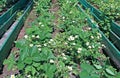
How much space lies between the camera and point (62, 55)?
4.89 m

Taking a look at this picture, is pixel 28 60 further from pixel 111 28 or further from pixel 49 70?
pixel 111 28

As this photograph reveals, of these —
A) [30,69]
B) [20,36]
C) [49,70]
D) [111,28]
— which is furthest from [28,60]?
[111,28]

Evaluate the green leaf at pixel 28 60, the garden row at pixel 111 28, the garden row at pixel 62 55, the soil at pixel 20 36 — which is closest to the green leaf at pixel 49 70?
the garden row at pixel 62 55

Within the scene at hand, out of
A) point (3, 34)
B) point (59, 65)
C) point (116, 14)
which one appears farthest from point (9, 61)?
point (116, 14)

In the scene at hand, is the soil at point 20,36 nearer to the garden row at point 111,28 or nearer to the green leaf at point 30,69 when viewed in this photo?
the green leaf at point 30,69

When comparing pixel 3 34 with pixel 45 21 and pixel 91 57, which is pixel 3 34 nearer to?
pixel 45 21

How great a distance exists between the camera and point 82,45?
5.74 meters

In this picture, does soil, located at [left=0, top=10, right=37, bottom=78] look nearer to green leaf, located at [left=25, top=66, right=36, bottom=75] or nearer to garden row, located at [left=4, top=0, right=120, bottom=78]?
garden row, located at [left=4, top=0, right=120, bottom=78]

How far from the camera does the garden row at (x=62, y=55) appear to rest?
3520 millimetres

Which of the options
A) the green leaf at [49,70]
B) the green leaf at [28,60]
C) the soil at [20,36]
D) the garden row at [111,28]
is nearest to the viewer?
the green leaf at [49,70]

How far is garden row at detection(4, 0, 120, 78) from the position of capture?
3.52m

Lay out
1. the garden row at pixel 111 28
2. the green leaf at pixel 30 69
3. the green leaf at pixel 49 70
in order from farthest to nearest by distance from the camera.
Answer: the garden row at pixel 111 28
the green leaf at pixel 30 69
the green leaf at pixel 49 70

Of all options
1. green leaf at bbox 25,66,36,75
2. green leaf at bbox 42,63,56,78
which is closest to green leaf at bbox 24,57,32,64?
green leaf at bbox 25,66,36,75

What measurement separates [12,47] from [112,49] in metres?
2.46
